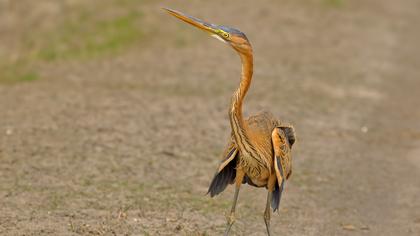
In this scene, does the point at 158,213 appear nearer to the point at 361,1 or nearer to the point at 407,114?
the point at 407,114

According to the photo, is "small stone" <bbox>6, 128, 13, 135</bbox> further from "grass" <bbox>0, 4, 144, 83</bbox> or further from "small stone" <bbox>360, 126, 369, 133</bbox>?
"small stone" <bbox>360, 126, 369, 133</bbox>

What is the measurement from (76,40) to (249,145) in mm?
8986

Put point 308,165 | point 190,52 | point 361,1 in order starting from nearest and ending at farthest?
point 308,165 < point 190,52 < point 361,1

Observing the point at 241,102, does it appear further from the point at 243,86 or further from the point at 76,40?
the point at 76,40

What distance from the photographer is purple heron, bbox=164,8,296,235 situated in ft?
17.8

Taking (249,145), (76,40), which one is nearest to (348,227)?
(249,145)

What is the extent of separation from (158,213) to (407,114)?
5.62m

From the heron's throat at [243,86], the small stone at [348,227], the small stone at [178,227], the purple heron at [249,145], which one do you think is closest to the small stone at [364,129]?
the small stone at [348,227]

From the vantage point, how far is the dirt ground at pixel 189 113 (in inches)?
290

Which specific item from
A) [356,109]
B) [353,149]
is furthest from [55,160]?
[356,109]

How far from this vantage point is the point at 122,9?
51.3ft

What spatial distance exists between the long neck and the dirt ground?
147 centimetres

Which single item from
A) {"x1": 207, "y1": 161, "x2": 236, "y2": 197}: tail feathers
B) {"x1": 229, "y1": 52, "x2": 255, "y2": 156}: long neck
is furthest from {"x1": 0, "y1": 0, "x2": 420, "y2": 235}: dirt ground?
{"x1": 229, "y1": 52, "x2": 255, "y2": 156}: long neck

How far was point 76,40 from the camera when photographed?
1403cm
